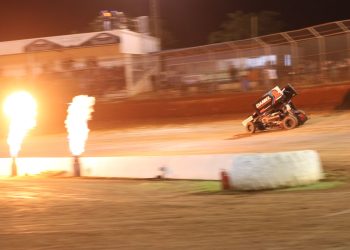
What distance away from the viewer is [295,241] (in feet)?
21.0

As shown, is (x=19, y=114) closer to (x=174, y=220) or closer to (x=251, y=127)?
(x=251, y=127)

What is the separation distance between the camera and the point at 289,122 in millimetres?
21203

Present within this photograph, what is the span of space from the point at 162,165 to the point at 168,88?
19.8 meters

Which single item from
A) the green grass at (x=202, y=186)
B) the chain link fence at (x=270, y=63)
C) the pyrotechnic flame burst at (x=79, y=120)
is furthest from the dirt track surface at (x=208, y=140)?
the chain link fence at (x=270, y=63)

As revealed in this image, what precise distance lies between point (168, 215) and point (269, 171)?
2771mm

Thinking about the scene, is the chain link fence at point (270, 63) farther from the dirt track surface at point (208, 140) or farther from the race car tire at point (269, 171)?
the race car tire at point (269, 171)

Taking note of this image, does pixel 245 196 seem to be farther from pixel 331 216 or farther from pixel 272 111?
pixel 272 111

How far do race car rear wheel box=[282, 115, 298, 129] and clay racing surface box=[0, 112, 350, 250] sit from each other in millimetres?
5546

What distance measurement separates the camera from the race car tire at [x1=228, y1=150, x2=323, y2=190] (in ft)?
34.0

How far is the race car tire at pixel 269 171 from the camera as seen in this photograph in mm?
10375

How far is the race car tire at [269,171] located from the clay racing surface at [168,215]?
290 mm

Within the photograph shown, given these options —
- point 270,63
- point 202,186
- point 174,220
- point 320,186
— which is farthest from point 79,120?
point 270,63

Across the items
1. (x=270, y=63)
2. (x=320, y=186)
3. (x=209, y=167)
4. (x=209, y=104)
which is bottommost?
(x=320, y=186)

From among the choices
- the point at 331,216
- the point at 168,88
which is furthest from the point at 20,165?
the point at 168,88
